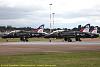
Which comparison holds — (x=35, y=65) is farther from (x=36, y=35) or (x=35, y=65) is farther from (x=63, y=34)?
(x=36, y=35)

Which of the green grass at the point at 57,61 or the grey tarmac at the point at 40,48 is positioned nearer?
the green grass at the point at 57,61

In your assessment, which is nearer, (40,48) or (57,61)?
(57,61)

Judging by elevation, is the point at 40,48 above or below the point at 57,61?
above

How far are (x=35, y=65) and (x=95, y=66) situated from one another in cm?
364

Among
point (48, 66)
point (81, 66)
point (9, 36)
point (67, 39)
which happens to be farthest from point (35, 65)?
point (9, 36)

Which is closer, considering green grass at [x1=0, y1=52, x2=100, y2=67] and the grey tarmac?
green grass at [x1=0, y1=52, x2=100, y2=67]

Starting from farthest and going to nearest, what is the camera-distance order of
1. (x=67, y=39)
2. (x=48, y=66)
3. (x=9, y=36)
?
(x=9, y=36)
(x=67, y=39)
(x=48, y=66)

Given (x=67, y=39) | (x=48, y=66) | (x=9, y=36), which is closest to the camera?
(x=48, y=66)

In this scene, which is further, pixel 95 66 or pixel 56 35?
pixel 56 35

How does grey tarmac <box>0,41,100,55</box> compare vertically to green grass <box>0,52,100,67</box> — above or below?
above

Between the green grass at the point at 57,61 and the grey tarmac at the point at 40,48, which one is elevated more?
the grey tarmac at the point at 40,48

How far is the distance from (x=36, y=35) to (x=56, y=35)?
37.2 feet

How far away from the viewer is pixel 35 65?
70.7 ft

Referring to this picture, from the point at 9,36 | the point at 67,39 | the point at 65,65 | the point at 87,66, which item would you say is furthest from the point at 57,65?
the point at 9,36
